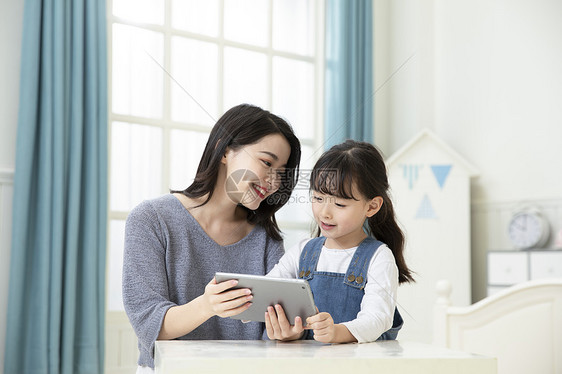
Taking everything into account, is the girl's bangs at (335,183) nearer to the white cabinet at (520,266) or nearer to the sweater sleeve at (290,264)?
the sweater sleeve at (290,264)

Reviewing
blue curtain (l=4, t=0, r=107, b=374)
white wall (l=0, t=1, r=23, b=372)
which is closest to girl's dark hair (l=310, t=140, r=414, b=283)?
blue curtain (l=4, t=0, r=107, b=374)

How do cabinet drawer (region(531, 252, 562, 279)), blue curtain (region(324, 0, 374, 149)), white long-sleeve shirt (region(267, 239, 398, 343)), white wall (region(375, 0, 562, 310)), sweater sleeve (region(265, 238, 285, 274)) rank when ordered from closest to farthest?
white long-sleeve shirt (region(267, 239, 398, 343)), sweater sleeve (region(265, 238, 285, 274)), cabinet drawer (region(531, 252, 562, 279)), white wall (region(375, 0, 562, 310)), blue curtain (region(324, 0, 374, 149))

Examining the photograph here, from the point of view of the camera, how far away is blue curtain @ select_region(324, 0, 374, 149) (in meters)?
3.35

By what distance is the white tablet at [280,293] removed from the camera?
0.83 m

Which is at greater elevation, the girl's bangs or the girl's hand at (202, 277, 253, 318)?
the girl's bangs

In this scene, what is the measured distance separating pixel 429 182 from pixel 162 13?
65.0 inches

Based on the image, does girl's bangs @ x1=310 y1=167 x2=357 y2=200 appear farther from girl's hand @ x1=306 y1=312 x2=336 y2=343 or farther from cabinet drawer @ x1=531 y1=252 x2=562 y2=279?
cabinet drawer @ x1=531 y1=252 x2=562 y2=279

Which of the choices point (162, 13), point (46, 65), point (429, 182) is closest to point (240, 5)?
point (162, 13)

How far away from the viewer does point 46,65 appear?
252cm

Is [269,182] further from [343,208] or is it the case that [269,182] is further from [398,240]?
[398,240]

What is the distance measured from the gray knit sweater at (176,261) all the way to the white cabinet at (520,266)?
1.82 m

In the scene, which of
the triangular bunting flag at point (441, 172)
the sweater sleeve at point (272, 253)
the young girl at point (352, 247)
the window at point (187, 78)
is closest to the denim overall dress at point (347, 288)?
the young girl at point (352, 247)

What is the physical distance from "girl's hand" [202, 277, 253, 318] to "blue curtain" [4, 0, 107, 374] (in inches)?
72.4

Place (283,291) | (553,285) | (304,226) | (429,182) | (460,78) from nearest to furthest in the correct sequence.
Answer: (283,291)
(304,226)
(553,285)
(429,182)
(460,78)
